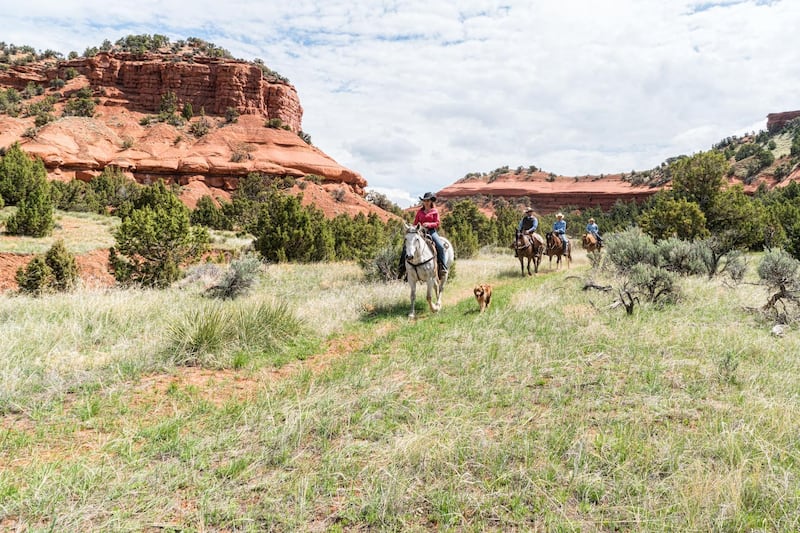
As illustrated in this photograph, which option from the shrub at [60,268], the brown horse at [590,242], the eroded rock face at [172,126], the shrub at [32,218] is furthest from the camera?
the eroded rock face at [172,126]

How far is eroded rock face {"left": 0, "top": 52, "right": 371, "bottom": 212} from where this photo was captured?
2151 inches

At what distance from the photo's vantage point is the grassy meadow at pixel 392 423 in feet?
9.19

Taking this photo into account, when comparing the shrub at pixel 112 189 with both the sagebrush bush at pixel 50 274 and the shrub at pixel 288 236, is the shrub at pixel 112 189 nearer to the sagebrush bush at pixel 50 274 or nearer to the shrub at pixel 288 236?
the shrub at pixel 288 236

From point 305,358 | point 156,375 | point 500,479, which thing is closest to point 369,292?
point 305,358

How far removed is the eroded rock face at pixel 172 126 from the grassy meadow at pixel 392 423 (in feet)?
182

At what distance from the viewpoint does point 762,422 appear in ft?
12.3

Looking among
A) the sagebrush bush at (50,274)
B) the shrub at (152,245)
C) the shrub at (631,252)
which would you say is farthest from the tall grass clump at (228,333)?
the shrub at (631,252)

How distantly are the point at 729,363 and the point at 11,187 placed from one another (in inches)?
1432

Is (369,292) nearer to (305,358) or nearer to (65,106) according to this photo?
(305,358)

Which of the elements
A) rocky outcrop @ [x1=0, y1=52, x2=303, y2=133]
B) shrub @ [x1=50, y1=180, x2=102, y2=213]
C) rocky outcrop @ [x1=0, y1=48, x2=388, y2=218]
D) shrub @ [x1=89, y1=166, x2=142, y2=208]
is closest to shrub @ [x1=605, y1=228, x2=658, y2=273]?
shrub @ [x1=50, y1=180, x2=102, y2=213]

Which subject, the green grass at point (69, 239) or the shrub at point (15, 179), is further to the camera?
the shrub at point (15, 179)

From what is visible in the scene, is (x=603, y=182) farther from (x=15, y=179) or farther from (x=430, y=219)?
(x=15, y=179)

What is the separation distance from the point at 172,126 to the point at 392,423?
74.3 meters

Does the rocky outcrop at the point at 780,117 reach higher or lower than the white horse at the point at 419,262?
higher
